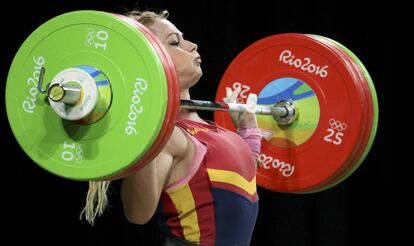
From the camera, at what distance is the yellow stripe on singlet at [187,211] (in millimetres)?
1898

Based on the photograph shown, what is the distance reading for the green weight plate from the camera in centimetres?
151

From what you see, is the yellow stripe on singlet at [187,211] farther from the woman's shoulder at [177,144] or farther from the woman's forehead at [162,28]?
the woman's forehead at [162,28]

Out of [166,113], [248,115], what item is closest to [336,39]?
[248,115]

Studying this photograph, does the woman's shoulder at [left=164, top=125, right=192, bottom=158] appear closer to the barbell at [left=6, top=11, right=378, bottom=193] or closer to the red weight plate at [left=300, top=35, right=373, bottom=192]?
the barbell at [left=6, top=11, right=378, bottom=193]

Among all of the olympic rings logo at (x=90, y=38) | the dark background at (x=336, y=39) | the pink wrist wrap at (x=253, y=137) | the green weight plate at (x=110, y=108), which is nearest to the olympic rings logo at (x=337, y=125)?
the pink wrist wrap at (x=253, y=137)

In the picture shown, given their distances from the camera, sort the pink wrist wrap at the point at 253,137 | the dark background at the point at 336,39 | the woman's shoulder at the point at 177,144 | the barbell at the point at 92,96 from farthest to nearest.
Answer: the dark background at the point at 336,39
the pink wrist wrap at the point at 253,137
the woman's shoulder at the point at 177,144
the barbell at the point at 92,96

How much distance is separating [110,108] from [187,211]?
495 mm

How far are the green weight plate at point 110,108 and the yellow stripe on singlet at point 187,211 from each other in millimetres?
411

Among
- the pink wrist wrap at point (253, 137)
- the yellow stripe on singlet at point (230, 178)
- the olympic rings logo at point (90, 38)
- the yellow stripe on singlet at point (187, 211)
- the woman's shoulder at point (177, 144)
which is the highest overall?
the olympic rings logo at point (90, 38)

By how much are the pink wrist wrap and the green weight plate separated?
72 centimetres

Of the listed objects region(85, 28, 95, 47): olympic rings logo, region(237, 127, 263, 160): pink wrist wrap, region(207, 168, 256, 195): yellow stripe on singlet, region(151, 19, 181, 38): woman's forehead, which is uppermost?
region(151, 19, 181, 38): woman's forehead

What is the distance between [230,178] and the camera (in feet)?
6.38

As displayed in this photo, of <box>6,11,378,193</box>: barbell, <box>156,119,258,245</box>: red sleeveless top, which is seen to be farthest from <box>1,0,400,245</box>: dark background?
<box>6,11,378,193</box>: barbell

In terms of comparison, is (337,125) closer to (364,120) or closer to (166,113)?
(364,120)
